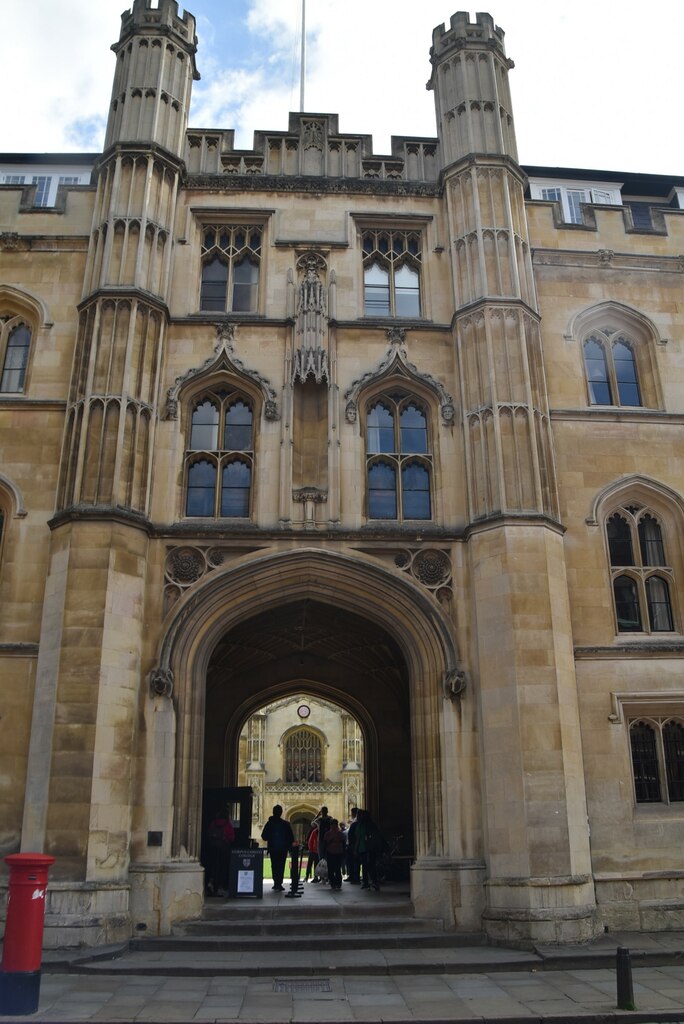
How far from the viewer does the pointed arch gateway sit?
1355 centimetres

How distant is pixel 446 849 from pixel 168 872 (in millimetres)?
4334

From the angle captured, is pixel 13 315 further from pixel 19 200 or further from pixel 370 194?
pixel 370 194

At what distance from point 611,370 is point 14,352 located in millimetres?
12048

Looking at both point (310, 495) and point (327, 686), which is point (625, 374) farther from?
point (327, 686)

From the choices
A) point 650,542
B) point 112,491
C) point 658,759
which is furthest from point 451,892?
point 112,491

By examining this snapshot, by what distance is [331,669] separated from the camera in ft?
70.2

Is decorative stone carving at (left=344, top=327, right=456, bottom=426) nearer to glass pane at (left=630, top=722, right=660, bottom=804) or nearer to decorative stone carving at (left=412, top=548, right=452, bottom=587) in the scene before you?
decorative stone carving at (left=412, top=548, right=452, bottom=587)

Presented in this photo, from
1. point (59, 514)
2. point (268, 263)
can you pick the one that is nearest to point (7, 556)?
point (59, 514)

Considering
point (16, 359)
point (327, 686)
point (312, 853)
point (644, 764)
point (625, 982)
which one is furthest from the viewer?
point (327, 686)

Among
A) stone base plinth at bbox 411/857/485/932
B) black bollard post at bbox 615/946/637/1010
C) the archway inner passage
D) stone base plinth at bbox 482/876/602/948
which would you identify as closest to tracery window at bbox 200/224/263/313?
the archway inner passage

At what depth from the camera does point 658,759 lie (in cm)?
1434

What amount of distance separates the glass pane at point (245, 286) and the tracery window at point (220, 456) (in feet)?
6.87

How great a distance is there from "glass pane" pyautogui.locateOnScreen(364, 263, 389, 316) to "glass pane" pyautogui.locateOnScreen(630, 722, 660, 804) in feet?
30.8

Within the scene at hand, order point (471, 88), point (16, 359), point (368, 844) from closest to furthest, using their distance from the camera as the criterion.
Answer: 1. point (16, 359)
2. point (368, 844)
3. point (471, 88)
